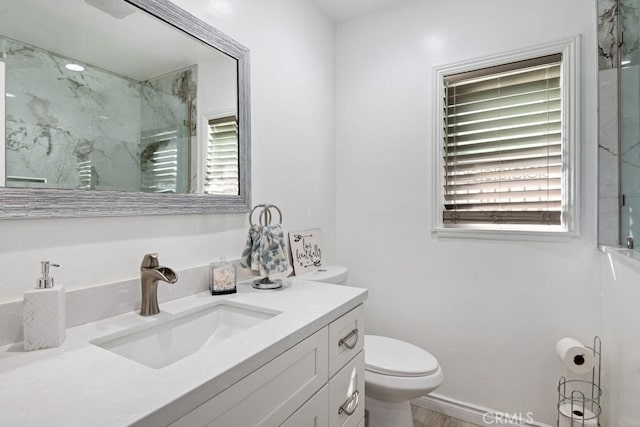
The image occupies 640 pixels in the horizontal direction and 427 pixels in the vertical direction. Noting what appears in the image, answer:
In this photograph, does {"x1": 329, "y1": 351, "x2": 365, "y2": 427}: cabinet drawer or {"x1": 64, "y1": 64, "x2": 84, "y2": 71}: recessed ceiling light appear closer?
{"x1": 64, "y1": 64, "x2": 84, "y2": 71}: recessed ceiling light

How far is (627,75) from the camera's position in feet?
4.58

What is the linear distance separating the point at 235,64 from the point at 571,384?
216 cm

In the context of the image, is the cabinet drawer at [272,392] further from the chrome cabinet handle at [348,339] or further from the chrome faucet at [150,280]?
the chrome faucet at [150,280]

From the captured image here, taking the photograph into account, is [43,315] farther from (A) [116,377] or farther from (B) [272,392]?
(B) [272,392]

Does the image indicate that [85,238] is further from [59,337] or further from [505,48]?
[505,48]

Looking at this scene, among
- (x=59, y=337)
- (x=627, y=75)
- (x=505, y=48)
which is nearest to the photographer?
(x=59, y=337)

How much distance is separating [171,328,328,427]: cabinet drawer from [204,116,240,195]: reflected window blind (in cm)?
73

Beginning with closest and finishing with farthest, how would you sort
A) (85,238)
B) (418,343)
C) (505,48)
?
(85,238), (505,48), (418,343)

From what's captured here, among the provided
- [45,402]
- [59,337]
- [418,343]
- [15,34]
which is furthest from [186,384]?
Result: [418,343]

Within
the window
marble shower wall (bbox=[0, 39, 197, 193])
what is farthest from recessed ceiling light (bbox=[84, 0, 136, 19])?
the window

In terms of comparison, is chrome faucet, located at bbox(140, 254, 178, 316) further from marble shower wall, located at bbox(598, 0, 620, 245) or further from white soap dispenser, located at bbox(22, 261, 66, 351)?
marble shower wall, located at bbox(598, 0, 620, 245)

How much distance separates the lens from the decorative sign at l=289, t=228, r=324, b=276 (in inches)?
71.1

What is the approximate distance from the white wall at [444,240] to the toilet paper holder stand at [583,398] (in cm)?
5

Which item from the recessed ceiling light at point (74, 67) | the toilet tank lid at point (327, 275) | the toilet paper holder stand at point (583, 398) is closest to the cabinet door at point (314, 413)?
the toilet tank lid at point (327, 275)
